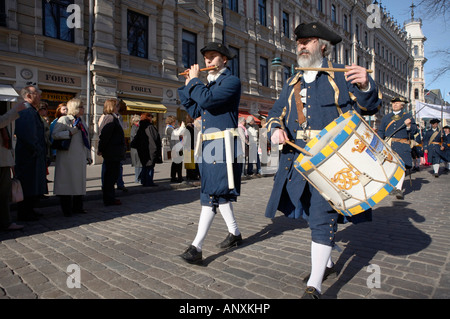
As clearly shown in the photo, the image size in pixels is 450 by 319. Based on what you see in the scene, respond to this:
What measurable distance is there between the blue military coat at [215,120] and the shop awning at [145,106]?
38.6ft

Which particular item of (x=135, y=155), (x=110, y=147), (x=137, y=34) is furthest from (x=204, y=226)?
(x=137, y=34)

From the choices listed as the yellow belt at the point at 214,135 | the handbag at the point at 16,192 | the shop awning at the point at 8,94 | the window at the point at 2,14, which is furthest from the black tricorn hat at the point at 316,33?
the window at the point at 2,14

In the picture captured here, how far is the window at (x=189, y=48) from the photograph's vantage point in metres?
17.7

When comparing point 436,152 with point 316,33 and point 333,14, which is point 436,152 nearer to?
point 316,33

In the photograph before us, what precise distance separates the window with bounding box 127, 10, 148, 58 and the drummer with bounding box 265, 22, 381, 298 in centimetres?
1396

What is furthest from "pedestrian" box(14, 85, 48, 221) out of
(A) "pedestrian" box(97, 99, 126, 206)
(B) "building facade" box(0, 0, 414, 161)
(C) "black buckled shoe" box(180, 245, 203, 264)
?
(B) "building facade" box(0, 0, 414, 161)

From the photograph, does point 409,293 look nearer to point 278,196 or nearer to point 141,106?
point 278,196

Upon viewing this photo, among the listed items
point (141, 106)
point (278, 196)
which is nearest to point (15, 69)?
point (141, 106)

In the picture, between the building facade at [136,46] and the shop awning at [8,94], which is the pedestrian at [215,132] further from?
the shop awning at [8,94]

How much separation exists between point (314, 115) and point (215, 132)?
1.05 m

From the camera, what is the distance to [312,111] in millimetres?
2469

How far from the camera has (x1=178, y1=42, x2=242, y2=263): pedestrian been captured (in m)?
2.99

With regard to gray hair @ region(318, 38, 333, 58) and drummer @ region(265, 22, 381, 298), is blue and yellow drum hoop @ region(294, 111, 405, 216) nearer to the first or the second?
drummer @ region(265, 22, 381, 298)

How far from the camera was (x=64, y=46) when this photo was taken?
1269 cm
